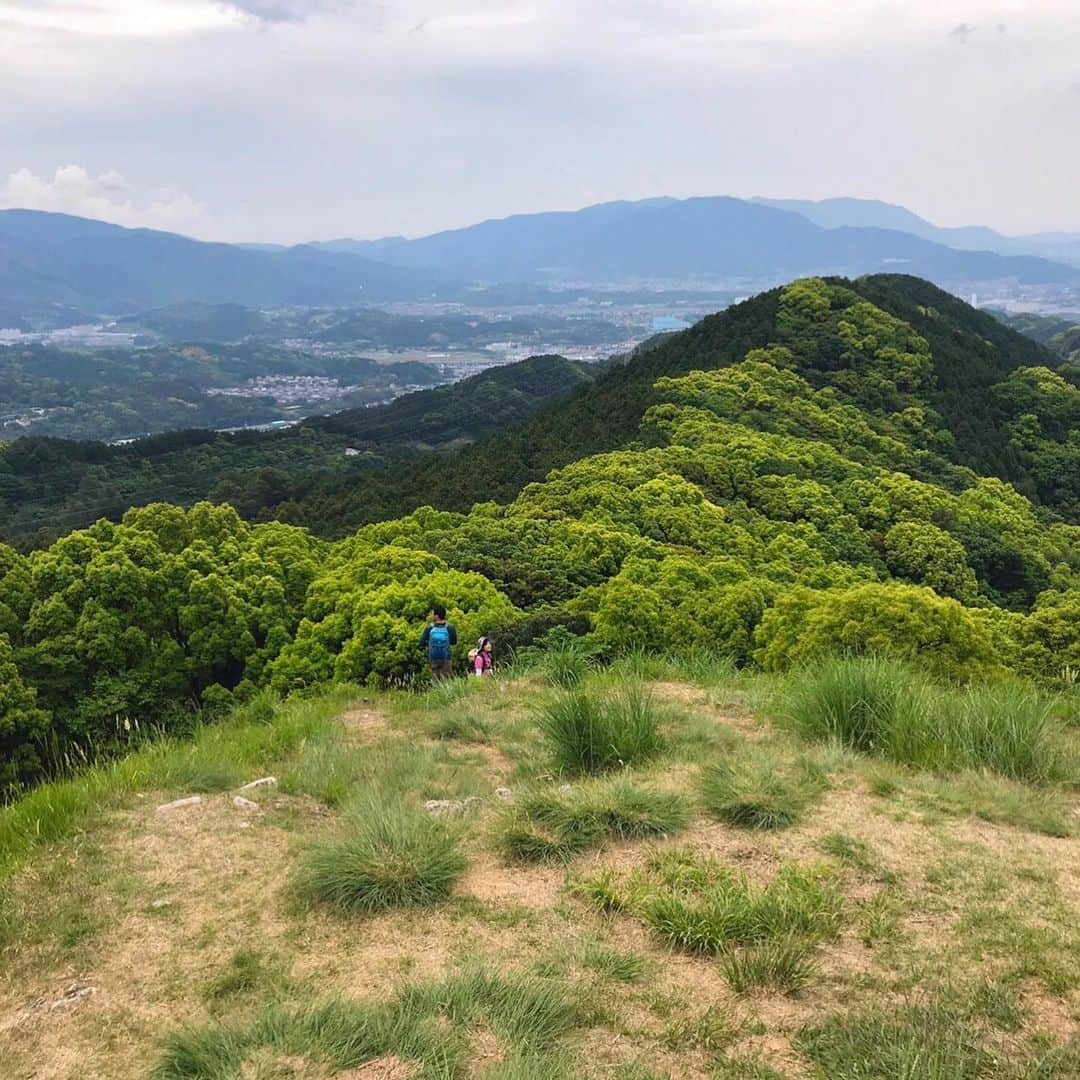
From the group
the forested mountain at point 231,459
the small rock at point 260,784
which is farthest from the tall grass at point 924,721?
the forested mountain at point 231,459

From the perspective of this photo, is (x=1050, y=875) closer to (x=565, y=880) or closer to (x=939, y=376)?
(x=565, y=880)

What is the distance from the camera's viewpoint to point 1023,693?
7121mm

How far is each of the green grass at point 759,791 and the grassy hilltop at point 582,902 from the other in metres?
0.03

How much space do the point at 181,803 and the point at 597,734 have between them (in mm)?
3007

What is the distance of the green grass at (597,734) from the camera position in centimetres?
608

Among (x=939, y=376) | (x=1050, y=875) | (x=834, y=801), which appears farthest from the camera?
(x=939, y=376)

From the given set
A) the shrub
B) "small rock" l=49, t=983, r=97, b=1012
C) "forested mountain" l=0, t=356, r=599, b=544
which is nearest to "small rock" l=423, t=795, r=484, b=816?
"small rock" l=49, t=983, r=97, b=1012

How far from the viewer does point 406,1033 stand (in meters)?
3.31

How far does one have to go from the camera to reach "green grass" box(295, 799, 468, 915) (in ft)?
14.5

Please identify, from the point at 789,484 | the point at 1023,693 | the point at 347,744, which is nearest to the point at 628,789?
the point at 347,744

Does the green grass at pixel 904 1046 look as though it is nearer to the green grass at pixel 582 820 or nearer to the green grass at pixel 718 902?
the green grass at pixel 718 902

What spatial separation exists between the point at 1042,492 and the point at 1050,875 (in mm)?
45535

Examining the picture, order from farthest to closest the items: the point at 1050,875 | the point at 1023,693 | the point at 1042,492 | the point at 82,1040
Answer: the point at 1042,492 < the point at 1023,693 < the point at 1050,875 < the point at 82,1040

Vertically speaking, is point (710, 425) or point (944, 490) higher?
point (710, 425)
